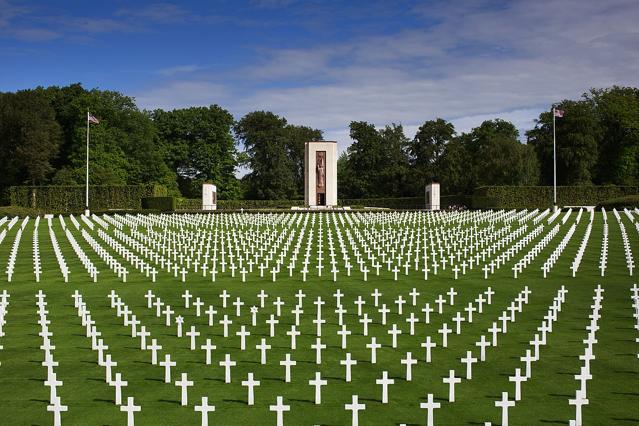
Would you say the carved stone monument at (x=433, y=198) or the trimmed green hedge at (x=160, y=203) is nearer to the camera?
the trimmed green hedge at (x=160, y=203)

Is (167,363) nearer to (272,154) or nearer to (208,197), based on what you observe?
(208,197)

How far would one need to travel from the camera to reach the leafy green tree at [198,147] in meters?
77.8

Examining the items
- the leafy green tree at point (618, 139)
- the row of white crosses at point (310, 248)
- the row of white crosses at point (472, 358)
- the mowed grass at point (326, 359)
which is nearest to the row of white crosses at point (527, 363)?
the mowed grass at point (326, 359)

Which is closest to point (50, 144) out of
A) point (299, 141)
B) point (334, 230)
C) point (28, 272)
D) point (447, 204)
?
point (299, 141)

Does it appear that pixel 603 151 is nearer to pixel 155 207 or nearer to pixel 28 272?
pixel 155 207

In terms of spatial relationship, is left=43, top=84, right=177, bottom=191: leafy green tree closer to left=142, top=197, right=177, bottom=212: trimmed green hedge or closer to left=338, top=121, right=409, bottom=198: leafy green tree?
left=142, top=197, right=177, bottom=212: trimmed green hedge

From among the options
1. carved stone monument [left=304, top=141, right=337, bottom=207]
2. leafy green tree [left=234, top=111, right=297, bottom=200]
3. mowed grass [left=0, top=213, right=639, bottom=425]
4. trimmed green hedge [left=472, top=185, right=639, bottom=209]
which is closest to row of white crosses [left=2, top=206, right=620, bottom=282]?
mowed grass [left=0, top=213, right=639, bottom=425]

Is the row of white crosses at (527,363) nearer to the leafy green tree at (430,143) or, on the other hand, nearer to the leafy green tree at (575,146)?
the leafy green tree at (575,146)

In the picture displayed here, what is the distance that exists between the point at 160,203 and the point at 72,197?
29.2ft

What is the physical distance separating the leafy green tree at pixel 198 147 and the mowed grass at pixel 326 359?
60440 millimetres

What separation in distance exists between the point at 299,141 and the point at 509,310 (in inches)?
Answer: 2830

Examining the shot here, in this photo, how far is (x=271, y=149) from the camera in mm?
80562

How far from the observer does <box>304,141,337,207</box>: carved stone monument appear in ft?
203

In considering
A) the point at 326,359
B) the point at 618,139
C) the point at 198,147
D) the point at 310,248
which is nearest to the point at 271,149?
the point at 198,147
